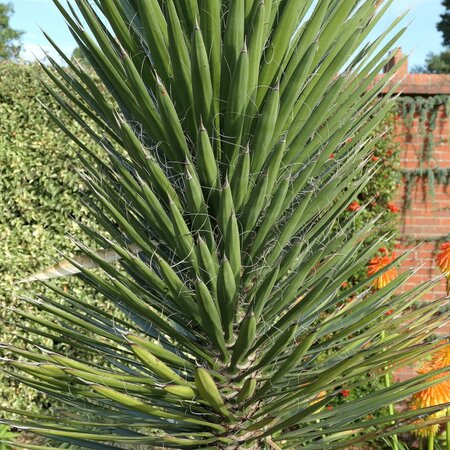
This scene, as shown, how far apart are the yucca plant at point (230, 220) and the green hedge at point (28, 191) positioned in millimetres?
3316

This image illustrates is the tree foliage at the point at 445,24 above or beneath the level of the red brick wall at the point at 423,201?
above

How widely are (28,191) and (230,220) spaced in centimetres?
387

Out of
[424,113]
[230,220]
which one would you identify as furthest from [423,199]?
[230,220]

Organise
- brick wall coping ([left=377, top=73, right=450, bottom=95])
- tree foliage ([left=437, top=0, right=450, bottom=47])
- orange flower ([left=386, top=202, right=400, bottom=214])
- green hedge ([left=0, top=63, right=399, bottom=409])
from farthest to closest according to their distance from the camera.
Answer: tree foliage ([left=437, top=0, right=450, bottom=47]), brick wall coping ([left=377, top=73, right=450, bottom=95]), orange flower ([left=386, top=202, right=400, bottom=214]), green hedge ([left=0, top=63, right=399, bottom=409])

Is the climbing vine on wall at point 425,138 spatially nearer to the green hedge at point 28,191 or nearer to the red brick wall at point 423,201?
the red brick wall at point 423,201

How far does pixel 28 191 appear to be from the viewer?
14.5 feet

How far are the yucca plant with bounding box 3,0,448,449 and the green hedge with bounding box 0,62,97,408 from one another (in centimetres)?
332

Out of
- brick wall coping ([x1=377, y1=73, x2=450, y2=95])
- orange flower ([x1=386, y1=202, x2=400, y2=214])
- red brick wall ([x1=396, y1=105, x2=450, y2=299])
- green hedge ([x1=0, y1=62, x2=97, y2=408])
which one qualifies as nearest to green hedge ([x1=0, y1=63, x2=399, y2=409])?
green hedge ([x1=0, y1=62, x2=97, y2=408])

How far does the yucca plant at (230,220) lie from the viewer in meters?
0.92

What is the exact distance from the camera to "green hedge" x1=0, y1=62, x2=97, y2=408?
14.1 feet

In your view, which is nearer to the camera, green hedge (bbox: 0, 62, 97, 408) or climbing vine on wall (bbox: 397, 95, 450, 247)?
green hedge (bbox: 0, 62, 97, 408)

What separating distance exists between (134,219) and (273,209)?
0.29 m

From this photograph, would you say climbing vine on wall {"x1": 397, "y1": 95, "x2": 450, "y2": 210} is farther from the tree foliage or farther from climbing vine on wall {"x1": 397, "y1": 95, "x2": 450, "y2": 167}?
the tree foliage

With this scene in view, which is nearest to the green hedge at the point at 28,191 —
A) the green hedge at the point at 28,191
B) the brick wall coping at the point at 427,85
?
the green hedge at the point at 28,191
